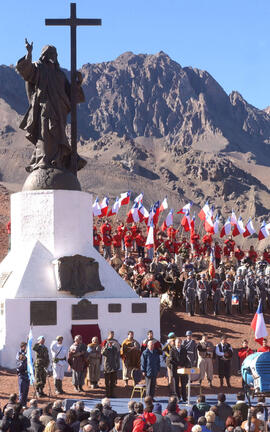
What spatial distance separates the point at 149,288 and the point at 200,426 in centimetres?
1589

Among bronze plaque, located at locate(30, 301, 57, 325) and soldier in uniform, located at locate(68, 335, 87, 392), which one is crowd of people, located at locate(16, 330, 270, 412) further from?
bronze plaque, located at locate(30, 301, 57, 325)

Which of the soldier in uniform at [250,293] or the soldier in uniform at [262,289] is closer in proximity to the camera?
the soldier in uniform at [250,293]

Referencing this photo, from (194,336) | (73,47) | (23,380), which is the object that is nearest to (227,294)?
(194,336)

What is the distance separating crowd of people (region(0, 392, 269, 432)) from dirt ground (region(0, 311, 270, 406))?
510 cm

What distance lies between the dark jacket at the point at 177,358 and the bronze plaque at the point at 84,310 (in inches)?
152

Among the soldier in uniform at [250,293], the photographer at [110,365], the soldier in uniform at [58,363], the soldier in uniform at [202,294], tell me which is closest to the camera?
the photographer at [110,365]

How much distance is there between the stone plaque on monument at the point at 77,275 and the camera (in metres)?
21.8

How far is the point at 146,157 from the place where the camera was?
151 metres

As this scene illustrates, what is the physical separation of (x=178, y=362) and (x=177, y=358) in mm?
112

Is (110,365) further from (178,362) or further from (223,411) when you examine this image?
(223,411)

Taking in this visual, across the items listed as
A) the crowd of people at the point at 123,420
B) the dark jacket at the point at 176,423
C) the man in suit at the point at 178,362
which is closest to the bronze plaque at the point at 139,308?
the man in suit at the point at 178,362

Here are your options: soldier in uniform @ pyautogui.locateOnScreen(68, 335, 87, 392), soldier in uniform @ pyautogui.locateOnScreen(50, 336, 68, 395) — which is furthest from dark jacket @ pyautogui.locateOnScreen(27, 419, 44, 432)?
soldier in uniform @ pyautogui.locateOnScreen(68, 335, 87, 392)

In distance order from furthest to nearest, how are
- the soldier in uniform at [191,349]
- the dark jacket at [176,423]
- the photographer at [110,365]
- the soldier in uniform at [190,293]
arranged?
the soldier in uniform at [190,293] → the soldier in uniform at [191,349] → the photographer at [110,365] → the dark jacket at [176,423]

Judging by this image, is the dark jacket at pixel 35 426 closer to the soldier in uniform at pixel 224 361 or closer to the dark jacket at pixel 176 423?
the dark jacket at pixel 176 423
